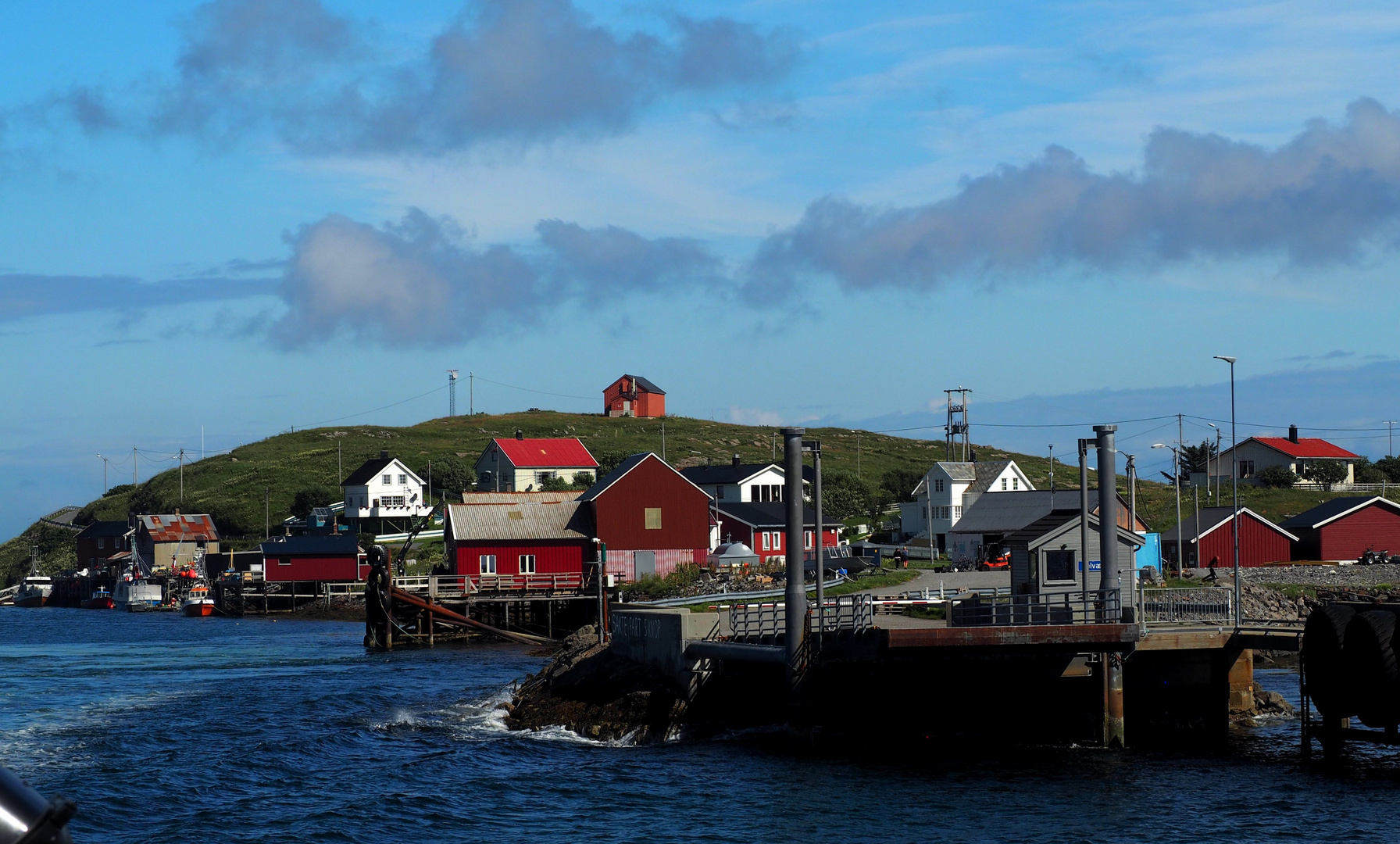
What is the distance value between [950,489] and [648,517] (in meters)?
32.3

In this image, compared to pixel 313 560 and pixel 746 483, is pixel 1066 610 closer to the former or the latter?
pixel 313 560

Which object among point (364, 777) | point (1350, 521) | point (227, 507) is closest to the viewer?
point (364, 777)

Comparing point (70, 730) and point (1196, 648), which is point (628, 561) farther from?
point (1196, 648)

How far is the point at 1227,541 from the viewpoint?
79688 millimetres

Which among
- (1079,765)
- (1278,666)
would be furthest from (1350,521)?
(1079,765)

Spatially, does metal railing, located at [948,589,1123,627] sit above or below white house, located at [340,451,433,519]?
below

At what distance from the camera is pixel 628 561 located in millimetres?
85562

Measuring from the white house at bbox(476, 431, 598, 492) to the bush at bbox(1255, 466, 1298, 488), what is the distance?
64.5 m

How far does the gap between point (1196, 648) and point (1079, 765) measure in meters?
4.83

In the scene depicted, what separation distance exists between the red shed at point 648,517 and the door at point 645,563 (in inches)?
2.0

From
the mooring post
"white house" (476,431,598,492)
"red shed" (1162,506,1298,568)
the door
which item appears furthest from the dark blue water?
"white house" (476,431,598,492)

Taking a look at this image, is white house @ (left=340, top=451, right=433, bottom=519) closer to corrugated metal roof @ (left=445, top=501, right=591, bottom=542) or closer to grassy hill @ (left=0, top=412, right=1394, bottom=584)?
grassy hill @ (left=0, top=412, right=1394, bottom=584)

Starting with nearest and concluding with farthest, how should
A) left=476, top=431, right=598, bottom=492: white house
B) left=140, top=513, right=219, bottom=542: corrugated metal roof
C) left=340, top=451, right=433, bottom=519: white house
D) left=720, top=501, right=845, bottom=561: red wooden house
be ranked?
left=720, top=501, right=845, bottom=561: red wooden house
left=140, top=513, right=219, bottom=542: corrugated metal roof
left=340, top=451, right=433, bottom=519: white house
left=476, top=431, right=598, bottom=492: white house

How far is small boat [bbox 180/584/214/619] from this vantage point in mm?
105688
